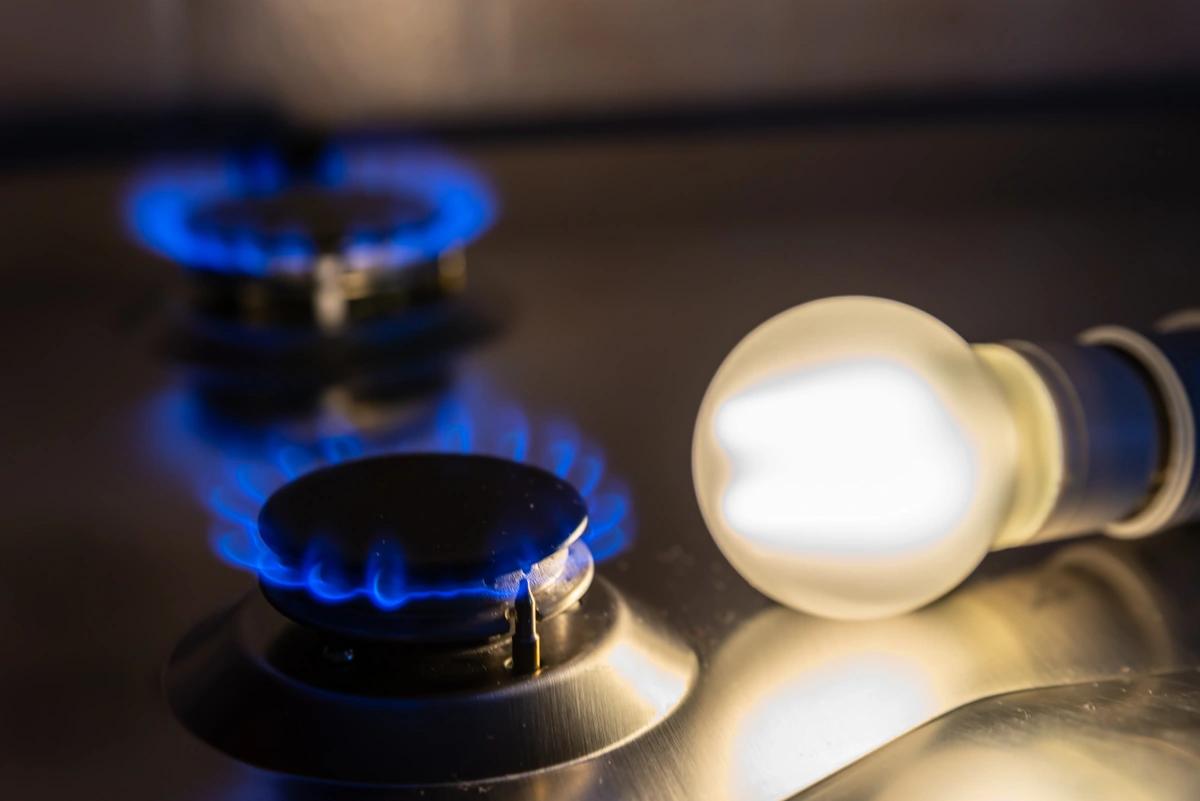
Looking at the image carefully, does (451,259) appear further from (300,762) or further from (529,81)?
(300,762)

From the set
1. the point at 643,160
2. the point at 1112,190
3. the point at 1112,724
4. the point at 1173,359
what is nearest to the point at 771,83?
the point at 643,160

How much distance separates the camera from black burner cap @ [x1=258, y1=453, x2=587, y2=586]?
0.45 m

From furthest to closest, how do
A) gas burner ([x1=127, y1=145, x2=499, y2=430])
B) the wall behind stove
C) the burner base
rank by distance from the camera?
the wall behind stove → gas burner ([x1=127, y1=145, x2=499, y2=430]) → the burner base

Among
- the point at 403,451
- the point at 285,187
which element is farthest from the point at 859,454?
the point at 285,187

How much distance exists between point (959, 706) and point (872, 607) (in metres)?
0.05

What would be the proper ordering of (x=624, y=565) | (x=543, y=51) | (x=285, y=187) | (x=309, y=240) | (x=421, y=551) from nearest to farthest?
(x=421, y=551), (x=624, y=565), (x=309, y=240), (x=285, y=187), (x=543, y=51)

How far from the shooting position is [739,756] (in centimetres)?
46

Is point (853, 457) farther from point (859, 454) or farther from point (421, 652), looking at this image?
point (421, 652)

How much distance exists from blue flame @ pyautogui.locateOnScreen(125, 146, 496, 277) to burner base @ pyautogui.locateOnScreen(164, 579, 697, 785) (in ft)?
1.23

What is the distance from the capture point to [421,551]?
17.9 inches

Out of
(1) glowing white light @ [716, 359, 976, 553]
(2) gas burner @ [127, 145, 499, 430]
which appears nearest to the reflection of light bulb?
(1) glowing white light @ [716, 359, 976, 553]

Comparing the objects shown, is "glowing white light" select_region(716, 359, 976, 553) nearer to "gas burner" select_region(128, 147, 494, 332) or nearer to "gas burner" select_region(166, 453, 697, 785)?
"gas burner" select_region(166, 453, 697, 785)

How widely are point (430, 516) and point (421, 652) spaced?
5 cm

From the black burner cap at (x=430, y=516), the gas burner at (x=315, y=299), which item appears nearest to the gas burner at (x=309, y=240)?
the gas burner at (x=315, y=299)
